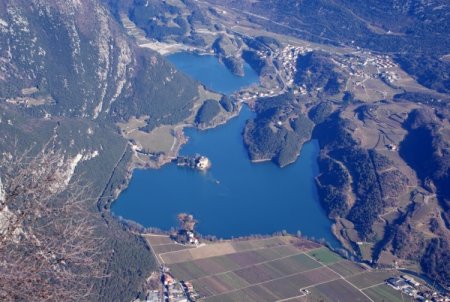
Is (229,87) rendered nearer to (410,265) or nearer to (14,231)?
(410,265)

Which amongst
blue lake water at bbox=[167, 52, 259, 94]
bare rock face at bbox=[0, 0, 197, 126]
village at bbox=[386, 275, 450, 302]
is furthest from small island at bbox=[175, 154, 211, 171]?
blue lake water at bbox=[167, 52, 259, 94]

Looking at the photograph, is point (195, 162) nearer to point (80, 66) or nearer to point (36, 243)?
point (80, 66)

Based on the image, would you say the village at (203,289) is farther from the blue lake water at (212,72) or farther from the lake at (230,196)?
the blue lake water at (212,72)

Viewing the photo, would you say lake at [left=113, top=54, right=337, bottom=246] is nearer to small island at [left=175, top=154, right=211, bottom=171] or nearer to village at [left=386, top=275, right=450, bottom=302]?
small island at [left=175, top=154, right=211, bottom=171]

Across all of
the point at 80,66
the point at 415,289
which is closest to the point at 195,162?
the point at 80,66

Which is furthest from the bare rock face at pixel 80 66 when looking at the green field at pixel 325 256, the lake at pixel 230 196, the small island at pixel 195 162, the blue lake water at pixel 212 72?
the green field at pixel 325 256
